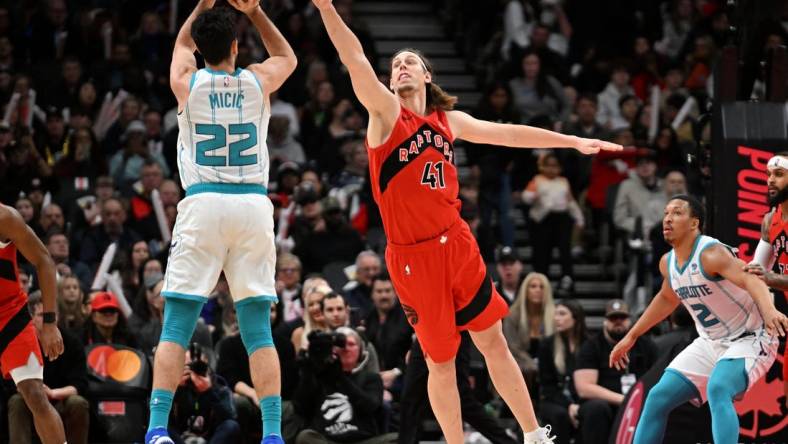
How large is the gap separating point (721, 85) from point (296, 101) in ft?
25.2

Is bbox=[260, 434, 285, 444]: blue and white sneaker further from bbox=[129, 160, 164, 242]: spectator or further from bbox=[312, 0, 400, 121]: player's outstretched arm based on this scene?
bbox=[129, 160, 164, 242]: spectator

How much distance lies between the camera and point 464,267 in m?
8.32

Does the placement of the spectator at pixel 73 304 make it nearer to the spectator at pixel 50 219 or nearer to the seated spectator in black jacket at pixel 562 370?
the spectator at pixel 50 219

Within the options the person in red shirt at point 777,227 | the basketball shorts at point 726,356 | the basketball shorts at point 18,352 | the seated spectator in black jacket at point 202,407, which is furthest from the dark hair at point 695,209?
the basketball shorts at point 18,352

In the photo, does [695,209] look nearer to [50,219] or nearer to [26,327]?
[26,327]

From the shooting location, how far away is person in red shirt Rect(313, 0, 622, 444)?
8.17 m

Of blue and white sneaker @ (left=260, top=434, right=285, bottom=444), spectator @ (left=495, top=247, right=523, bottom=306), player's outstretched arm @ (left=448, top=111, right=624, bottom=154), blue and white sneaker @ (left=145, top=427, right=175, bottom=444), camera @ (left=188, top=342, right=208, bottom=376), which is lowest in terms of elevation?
camera @ (left=188, top=342, right=208, bottom=376)

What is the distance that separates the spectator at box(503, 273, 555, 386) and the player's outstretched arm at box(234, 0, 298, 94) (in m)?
5.54

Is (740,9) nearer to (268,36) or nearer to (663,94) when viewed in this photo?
(268,36)

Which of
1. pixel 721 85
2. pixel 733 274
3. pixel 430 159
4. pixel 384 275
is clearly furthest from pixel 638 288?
pixel 430 159

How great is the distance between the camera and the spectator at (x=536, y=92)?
57.7ft

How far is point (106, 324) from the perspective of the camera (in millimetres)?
12312

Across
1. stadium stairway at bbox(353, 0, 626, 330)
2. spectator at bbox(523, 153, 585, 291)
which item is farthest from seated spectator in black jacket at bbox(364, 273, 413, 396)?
stadium stairway at bbox(353, 0, 626, 330)

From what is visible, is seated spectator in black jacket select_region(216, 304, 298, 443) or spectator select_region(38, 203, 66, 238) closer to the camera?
seated spectator in black jacket select_region(216, 304, 298, 443)
